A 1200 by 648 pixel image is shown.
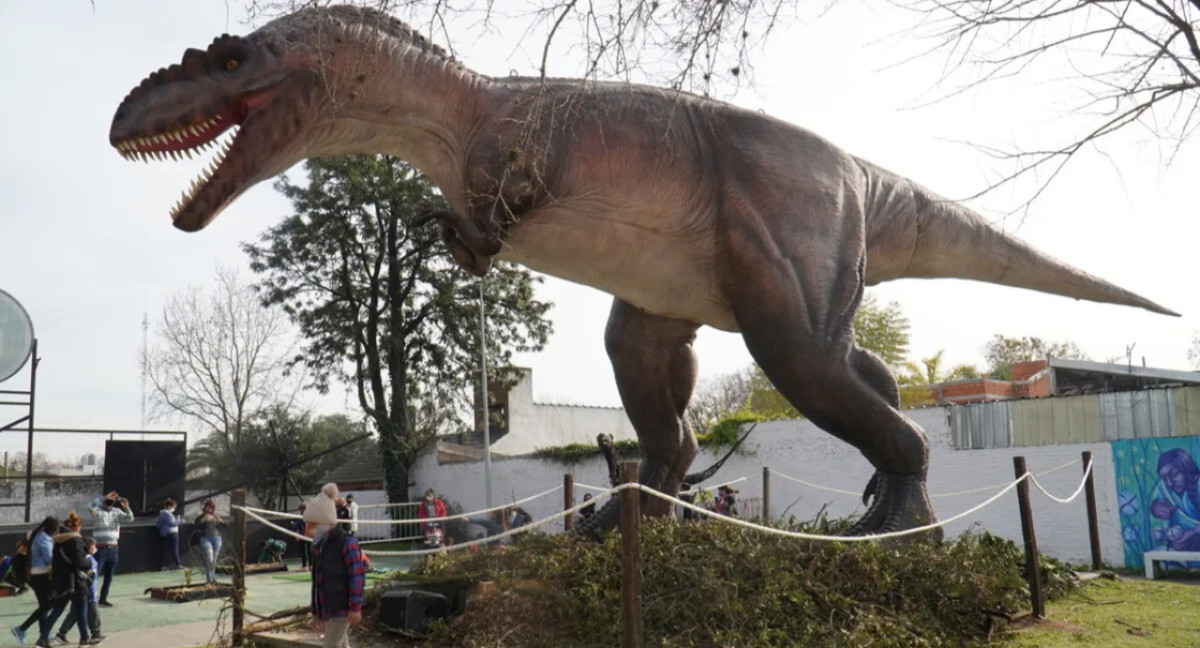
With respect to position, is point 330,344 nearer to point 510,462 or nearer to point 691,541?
point 510,462

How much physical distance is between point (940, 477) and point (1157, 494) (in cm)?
291

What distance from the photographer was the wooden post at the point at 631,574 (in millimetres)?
3773

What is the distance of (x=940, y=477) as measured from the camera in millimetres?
14234

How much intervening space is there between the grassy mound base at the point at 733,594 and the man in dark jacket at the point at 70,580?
3574 millimetres

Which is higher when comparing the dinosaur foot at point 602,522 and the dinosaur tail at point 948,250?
the dinosaur tail at point 948,250

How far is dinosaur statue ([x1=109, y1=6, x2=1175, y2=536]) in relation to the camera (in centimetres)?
444

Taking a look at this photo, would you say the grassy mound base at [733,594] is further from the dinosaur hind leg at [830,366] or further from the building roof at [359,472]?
the building roof at [359,472]

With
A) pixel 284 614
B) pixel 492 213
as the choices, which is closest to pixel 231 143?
pixel 492 213

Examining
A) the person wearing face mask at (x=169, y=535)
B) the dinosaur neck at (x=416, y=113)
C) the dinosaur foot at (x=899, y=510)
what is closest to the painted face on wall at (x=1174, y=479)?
the dinosaur foot at (x=899, y=510)

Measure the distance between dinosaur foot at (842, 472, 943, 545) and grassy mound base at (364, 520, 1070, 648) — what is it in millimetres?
184

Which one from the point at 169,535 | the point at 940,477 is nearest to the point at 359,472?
the point at 169,535

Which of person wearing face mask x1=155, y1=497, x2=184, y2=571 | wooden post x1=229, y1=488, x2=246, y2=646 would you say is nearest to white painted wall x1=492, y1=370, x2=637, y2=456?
person wearing face mask x1=155, y1=497, x2=184, y2=571

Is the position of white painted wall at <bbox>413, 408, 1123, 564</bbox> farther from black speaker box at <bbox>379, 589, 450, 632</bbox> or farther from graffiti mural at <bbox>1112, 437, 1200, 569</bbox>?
black speaker box at <bbox>379, 589, 450, 632</bbox>

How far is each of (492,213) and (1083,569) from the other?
19.6ft
